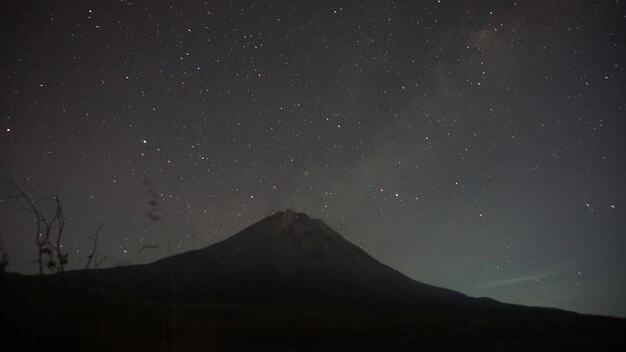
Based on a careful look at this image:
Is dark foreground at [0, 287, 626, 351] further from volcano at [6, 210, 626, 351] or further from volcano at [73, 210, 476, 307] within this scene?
volcano at [73, 210, 476, 307]

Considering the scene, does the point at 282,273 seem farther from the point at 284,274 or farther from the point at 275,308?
the point at 275,308

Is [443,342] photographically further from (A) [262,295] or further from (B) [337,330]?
(A) [262,295]

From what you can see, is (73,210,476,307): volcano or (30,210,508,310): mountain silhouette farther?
(73,210,476,307): volcano

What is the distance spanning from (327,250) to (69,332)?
294 feet

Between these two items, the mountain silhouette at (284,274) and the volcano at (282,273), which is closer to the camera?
the mountain silhouette at (284,274)

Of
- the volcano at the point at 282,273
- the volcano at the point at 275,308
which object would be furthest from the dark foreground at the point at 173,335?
the volcano at the point at 282,273

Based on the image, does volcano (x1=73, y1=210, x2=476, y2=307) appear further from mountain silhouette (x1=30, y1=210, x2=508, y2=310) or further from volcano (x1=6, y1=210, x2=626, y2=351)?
volcano (x1=6, y1=210, x2=626, y2=351)

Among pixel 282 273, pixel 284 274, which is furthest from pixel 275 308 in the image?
pixel 282 273

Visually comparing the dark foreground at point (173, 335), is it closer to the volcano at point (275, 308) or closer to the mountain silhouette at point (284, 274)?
the volcano at point (275, 308)

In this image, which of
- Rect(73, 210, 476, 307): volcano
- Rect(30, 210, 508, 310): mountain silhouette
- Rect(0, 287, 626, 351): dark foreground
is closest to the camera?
Rect(0, 287, 626, 351): dark foreground

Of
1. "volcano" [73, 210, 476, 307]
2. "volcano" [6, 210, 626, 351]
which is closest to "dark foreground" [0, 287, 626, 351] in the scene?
"volcano" [6, 210, 626, 351]

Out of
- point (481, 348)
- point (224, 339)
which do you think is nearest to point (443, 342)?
point (481, 348)

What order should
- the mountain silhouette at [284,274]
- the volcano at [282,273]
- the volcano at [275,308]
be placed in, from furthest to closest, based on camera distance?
the volcano at [282,273] → the mountain silhouette at [284,274] → the volcano at [275,308]

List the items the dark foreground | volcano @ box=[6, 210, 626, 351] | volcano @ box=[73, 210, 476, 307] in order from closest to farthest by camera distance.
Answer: the dark foreground < volcano @ box=[6, 210, 626, 351] < volcano @ box=[73, 210, 476, 307]
